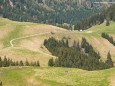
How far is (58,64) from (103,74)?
5466 cm

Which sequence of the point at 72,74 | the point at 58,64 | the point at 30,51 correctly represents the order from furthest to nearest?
the point at 30,51 < the point at 58,64 < the point at 72,74

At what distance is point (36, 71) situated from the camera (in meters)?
112

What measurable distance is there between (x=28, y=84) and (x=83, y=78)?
14.9m

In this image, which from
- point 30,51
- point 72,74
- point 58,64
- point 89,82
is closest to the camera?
point 89,82

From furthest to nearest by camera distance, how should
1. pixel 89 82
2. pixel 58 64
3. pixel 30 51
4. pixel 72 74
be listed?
pixel 30 51, pixel 58 64, pixel 72 74, pixel 89 82

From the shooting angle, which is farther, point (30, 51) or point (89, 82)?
point (30, 51)

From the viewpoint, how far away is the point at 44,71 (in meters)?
111

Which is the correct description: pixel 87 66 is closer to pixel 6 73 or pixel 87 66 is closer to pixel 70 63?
pixel 70 63

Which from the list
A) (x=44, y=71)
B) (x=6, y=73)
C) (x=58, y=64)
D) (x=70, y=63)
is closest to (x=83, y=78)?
(x=44, y=71)

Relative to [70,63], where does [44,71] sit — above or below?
above

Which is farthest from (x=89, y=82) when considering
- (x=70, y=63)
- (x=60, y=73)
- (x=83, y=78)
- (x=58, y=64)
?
(x=70, y=63)

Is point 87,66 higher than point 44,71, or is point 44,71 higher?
point 44,71

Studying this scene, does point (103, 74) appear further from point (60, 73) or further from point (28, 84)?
point (28, 84)

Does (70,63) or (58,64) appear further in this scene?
(70,63)
